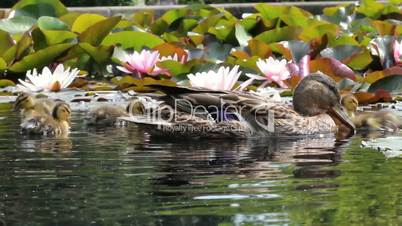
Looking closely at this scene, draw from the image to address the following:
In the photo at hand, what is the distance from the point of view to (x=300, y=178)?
6.41 meters

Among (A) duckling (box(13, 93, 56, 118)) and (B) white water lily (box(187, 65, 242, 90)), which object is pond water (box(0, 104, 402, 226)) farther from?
(B) white water lily (box(187, 65, 242, 90))

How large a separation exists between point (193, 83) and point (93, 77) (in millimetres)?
3047

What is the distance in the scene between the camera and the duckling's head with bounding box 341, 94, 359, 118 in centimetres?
941

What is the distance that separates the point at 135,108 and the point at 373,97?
202 cm

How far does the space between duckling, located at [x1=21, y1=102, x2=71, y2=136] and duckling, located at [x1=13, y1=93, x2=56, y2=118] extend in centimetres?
11

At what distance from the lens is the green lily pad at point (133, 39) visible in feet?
39.4

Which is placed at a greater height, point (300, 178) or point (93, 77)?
point (93, 77)

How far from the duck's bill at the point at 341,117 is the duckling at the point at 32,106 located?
207 cm

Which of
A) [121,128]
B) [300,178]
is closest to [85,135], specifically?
[121,128]

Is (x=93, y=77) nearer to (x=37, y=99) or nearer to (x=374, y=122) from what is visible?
(x=37, y=99)

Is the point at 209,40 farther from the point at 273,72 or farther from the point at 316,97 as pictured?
the point at 316,97

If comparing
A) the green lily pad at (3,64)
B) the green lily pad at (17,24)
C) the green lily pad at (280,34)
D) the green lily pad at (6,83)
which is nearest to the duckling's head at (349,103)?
the green lily pad at (280,34)

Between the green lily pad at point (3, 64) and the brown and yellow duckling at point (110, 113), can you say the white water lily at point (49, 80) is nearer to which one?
the green lily pad at point (3, 64)

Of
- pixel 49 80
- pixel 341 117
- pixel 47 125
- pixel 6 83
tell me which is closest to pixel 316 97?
pixel 341 117
